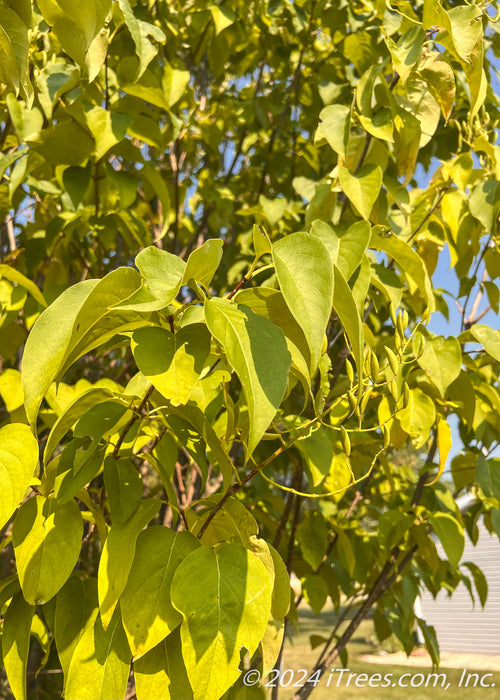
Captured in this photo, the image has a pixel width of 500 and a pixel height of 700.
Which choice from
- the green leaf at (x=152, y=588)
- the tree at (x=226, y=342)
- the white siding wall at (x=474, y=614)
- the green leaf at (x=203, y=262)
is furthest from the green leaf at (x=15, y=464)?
the white siding wall at (x=474, y=614)

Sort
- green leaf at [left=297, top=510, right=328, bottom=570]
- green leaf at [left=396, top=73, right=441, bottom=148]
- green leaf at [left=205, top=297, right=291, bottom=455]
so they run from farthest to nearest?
green leaf at [left=297, top=510, right=328, bottom=570] → green leaf at [left=396, top=73, right=441, bottom=148] → green leaf at [left=205, top=297, right=291, bottom=455]

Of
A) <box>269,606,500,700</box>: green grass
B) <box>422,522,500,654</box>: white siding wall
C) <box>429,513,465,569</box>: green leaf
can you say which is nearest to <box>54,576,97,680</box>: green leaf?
<box>429,513,465,569</box>: green leaf

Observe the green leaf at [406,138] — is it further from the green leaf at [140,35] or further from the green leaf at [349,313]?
the green leaf at [349,313]

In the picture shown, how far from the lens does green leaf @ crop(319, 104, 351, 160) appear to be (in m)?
0.99

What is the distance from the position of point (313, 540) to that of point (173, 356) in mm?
915

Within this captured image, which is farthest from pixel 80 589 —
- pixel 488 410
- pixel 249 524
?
pixel 488 410

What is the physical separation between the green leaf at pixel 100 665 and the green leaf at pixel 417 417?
0.52 meters

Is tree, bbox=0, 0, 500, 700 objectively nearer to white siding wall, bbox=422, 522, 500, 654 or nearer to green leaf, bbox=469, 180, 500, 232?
green leaf, bbox=469, 180, 500, 232

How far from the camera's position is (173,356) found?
1.81 feet

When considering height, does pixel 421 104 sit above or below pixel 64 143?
above

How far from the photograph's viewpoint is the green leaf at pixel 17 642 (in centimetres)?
63

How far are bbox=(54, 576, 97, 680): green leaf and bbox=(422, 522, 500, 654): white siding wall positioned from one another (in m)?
7.88

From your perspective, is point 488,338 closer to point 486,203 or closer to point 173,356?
point 486,203

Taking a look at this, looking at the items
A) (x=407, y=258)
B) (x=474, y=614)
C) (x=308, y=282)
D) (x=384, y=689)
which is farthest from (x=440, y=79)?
(x=474, y=614)
